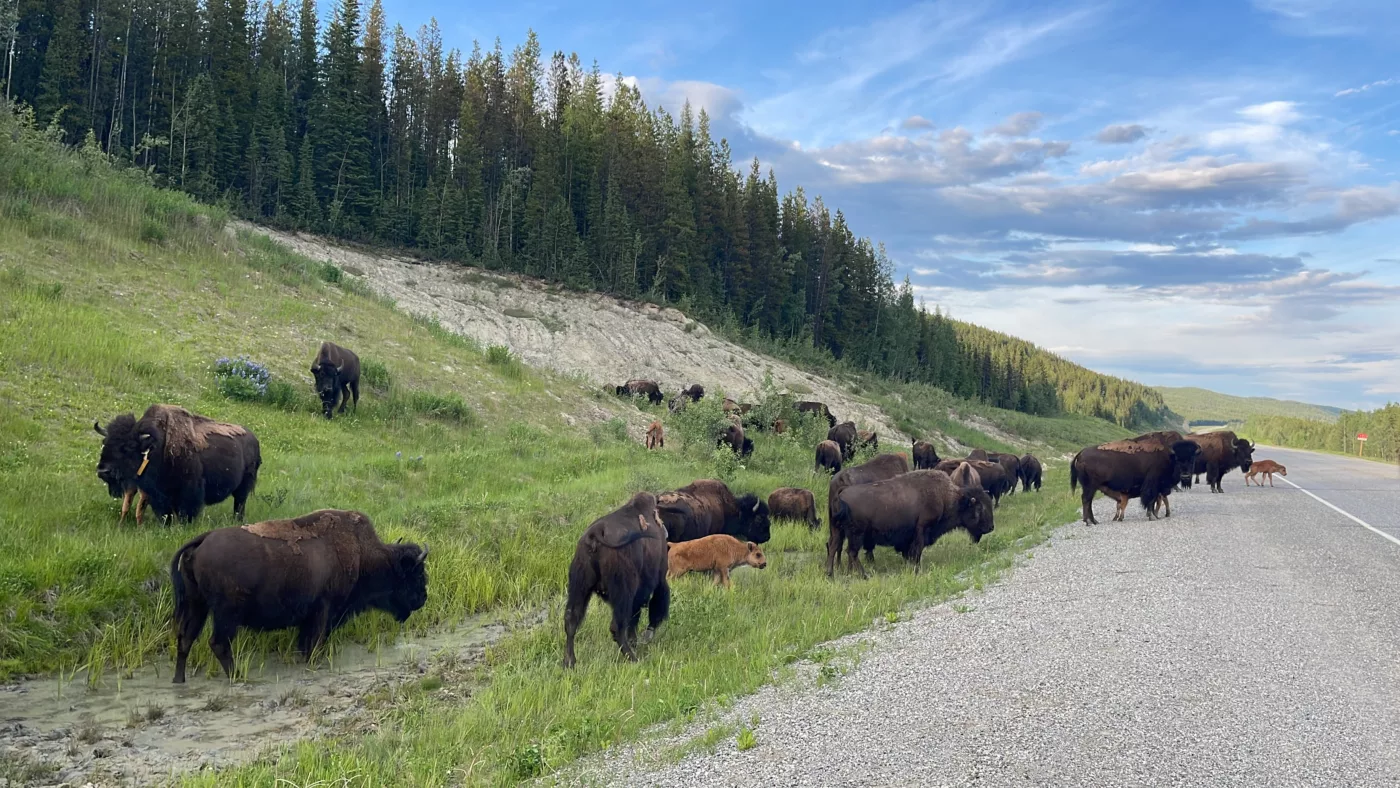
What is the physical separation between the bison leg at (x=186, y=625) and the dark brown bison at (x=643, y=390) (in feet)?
82.2

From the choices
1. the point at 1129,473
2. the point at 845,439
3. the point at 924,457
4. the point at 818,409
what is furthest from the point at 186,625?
the point at 818,409

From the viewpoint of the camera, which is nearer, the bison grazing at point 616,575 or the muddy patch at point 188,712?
the muddy patch at point 188,712

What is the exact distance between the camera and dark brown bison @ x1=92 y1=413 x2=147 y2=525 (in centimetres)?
985

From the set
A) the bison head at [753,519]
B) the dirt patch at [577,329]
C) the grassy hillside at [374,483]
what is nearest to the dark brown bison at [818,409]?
the dirt patch at [577,329]

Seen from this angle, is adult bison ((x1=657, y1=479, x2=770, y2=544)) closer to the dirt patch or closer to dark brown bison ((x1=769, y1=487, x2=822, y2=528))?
dark brown bison ((x1=769, y1=487, x2=822, y2=528))

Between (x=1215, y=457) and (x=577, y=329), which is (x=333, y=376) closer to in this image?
(x=1215, y=457)

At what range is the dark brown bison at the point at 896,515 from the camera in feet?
39.8

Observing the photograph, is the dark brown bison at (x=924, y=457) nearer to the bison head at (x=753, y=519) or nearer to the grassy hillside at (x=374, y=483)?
the grassy hillside at (x=374, y=483)

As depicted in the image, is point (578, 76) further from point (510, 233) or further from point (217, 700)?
point (217, 700)

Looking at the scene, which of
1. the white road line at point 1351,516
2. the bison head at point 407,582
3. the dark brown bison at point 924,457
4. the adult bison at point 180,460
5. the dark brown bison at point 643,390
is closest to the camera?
the bison head at point 407,582

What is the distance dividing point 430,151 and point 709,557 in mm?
55831

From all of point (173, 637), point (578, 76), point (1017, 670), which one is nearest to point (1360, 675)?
point (1017, 670)

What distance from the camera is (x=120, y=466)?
32.4ft

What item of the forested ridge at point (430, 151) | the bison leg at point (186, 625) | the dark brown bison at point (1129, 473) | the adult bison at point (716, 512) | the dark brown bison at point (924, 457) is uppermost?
the forested ridge at point (430, 151)
